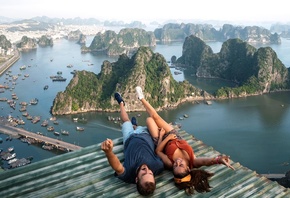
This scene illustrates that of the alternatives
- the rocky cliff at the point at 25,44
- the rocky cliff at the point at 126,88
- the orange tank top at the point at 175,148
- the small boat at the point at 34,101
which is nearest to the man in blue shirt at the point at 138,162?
the orange tank top at the point at 175,148

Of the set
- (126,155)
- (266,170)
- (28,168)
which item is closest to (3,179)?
(28,168)

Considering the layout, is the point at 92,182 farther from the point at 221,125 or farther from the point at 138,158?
the point at 221,125

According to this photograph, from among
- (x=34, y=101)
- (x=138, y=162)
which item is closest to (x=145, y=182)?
(x=138, y=162)

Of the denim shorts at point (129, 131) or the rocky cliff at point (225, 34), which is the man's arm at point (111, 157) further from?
the rocky cliff at point (225, 34)

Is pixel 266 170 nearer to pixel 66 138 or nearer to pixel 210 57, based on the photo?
pixel 66 138

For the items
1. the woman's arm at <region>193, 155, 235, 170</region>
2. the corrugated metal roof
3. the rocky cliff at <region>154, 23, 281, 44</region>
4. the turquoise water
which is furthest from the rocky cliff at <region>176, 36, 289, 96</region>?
the rocky cliff at <region>154, 23, 281, 44</region>

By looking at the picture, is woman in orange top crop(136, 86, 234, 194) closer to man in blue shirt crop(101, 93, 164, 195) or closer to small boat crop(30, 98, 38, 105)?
Answer: man in blue shirt crop(101, 93, 164, 195)
